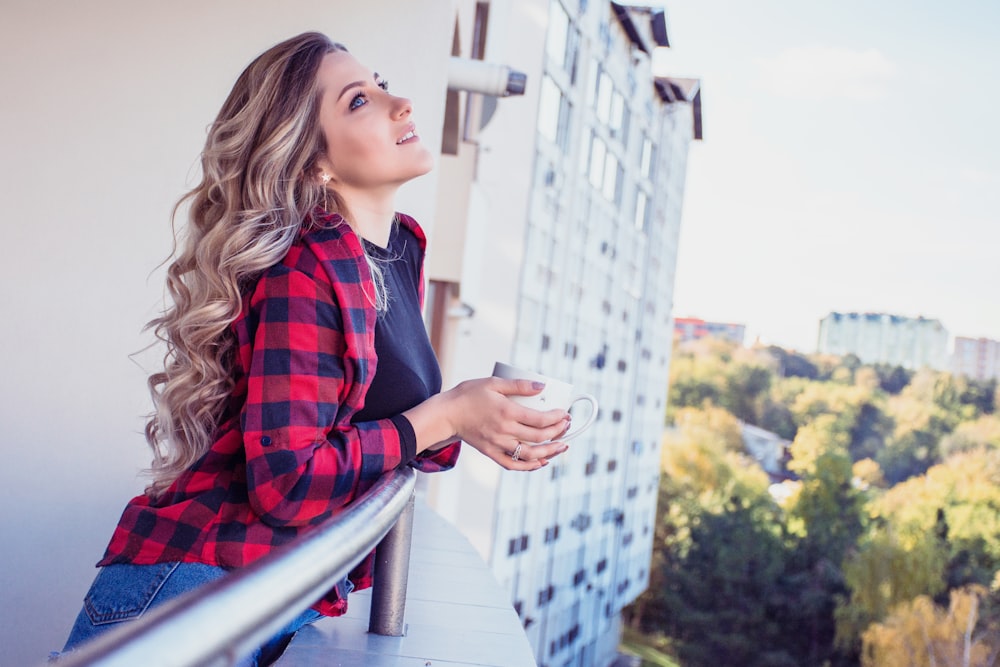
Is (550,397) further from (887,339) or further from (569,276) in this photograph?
(887,339)

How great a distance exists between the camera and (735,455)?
32.5 meters

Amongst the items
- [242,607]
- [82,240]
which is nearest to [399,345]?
[242,607]

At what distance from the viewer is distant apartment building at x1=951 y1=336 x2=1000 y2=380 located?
3425cm

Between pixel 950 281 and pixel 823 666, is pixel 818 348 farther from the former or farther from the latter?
pixel 823 666

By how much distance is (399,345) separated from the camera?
1.04 m

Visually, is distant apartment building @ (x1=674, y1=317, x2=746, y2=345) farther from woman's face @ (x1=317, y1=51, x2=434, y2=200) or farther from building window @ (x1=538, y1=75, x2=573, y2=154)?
woman's face @ (x1=317, y1=51, x2=434, y2=200)

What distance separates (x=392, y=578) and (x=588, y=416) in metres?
0.31

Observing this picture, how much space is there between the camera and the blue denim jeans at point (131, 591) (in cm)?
88

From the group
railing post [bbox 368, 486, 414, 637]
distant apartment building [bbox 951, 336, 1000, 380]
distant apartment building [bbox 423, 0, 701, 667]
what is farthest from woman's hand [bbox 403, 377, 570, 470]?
distant apartment building [bbox 951, 336, 1000, 380]

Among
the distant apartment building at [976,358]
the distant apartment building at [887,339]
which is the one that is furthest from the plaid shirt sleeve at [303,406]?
the distant apartment building at [887,339]

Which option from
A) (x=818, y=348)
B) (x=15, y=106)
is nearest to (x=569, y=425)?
(x=15, y=106)

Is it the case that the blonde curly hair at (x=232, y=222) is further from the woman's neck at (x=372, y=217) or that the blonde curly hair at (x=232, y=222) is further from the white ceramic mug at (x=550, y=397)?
the white ceramic mug at (x=550, y=397)

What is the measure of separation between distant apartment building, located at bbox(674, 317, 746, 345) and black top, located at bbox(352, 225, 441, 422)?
41.4 metres

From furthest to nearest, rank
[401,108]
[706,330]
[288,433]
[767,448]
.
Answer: [706,330] → [767,448] → [401,108] → [288,433]
